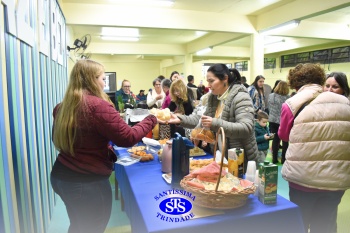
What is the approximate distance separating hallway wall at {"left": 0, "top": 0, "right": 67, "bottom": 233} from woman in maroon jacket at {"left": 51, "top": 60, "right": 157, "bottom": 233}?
219 mm

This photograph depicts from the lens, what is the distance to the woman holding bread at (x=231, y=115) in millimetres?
1619

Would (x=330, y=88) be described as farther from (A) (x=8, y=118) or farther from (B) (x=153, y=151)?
(A) (x=8, y=118)

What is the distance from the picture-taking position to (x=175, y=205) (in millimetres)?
1185

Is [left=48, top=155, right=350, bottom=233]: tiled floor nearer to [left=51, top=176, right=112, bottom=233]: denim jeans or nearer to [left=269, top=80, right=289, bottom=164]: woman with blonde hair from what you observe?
[left=51, top=176, right=112, bottom=233]: denim jeans

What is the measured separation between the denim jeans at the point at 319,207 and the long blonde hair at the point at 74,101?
1282mm

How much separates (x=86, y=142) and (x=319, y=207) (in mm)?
1357

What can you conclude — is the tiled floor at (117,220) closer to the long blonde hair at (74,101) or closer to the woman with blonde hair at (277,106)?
the long blonde hair at (74,101)

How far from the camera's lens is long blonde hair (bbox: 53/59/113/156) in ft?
4.31

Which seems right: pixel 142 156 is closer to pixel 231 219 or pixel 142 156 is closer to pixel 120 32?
pixel 231 219

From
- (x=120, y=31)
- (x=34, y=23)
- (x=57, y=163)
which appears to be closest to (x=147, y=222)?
(x=57, y=163)

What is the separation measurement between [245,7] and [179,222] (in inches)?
203

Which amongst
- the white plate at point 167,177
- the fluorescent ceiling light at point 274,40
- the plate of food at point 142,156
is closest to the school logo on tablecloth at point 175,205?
the white plate at point 167,177

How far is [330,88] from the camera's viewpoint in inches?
86.7

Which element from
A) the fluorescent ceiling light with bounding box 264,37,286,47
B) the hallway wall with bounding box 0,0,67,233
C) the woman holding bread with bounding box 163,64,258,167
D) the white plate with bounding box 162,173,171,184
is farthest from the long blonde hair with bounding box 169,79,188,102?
the fluorescent ceiling light with bounding box 264,37,286,47
